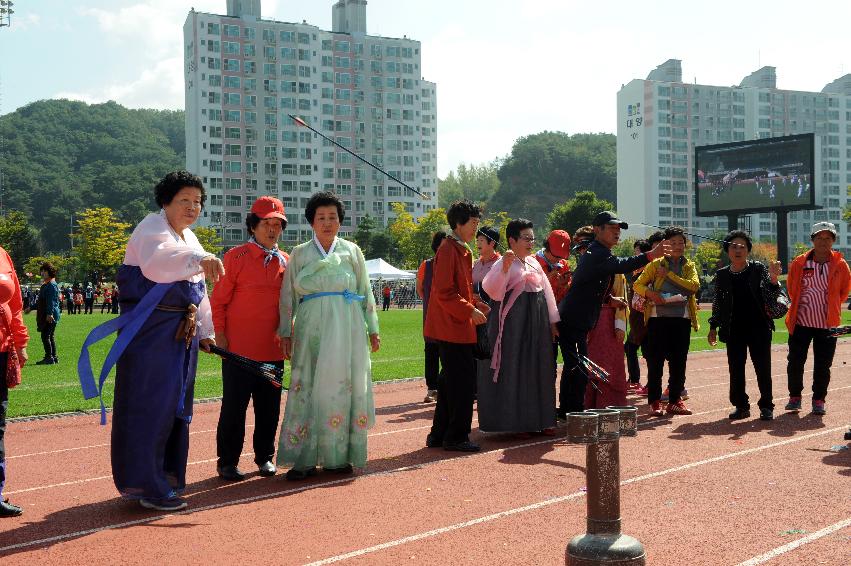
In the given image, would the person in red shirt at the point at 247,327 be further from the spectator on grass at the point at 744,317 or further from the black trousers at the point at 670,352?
the spectator on grass at the point at 744,317

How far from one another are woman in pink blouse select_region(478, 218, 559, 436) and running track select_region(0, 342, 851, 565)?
0.77 feet

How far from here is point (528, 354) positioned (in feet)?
28.4

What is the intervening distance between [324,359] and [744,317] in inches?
202

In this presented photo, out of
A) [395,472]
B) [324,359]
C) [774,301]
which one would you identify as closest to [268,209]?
[324,359]

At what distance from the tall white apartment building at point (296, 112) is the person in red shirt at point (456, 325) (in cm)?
10548

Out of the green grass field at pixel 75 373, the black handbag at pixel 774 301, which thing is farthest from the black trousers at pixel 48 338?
the black handbag at pixel 774 301

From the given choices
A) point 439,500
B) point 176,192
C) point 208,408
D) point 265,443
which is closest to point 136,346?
point 176,192

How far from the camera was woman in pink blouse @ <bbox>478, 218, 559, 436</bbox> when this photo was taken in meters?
8.55

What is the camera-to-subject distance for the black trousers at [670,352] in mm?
9984

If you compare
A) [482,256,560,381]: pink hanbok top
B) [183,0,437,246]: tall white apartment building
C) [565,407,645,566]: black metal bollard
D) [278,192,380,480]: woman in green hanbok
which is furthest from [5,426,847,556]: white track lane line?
[183,0,437,246]: tall white apartment building

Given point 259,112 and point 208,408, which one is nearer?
point 208,408

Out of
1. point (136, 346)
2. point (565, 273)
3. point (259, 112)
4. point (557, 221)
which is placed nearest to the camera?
point (136, 346)

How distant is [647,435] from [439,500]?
326 cm

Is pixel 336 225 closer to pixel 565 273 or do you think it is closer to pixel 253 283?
pixel 253 283
